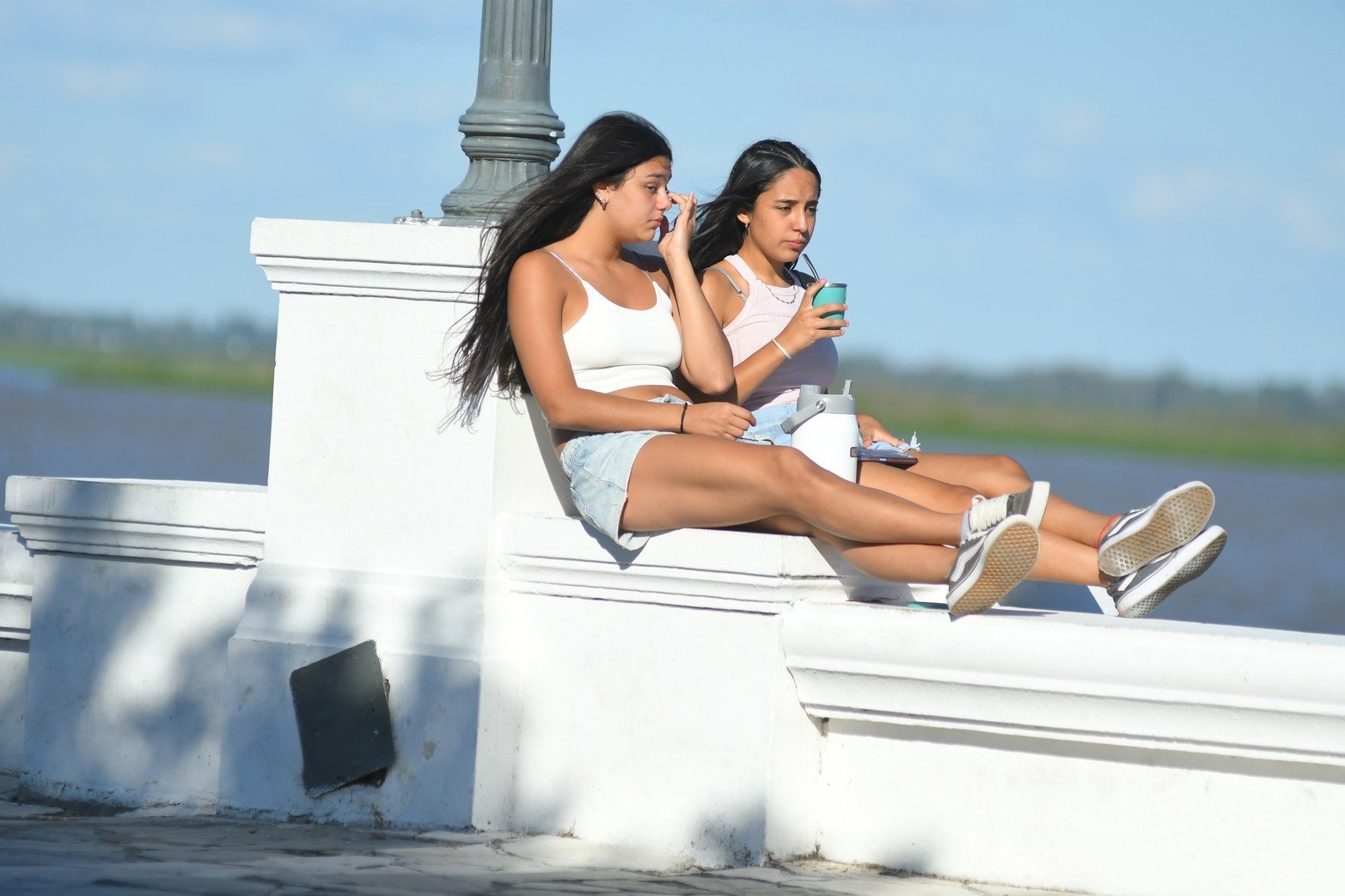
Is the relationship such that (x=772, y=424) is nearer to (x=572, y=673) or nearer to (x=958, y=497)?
(x=958, y=497)

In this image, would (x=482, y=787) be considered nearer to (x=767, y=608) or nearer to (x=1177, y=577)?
(x=767, y=608)

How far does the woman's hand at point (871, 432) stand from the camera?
4520 millimetres

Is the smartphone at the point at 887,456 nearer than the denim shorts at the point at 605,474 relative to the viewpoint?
No

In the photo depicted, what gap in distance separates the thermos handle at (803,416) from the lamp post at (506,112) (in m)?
0.88

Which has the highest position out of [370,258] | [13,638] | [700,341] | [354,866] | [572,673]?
[370,258]

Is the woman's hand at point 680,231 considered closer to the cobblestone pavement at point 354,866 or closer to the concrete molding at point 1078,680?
the concrete molding at point 1078,680

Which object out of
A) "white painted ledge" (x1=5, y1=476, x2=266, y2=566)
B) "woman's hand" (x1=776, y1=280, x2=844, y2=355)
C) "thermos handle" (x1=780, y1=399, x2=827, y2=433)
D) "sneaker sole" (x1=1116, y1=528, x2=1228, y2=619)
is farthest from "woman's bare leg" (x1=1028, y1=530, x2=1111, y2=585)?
"white painted ledge" (x1=5, y1=476, x2=266, y2=566)

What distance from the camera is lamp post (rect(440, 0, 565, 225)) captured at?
14.0ft

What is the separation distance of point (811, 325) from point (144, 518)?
1.75m

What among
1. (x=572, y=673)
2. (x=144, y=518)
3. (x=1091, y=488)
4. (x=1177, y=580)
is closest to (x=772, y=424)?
(x=572, y=673)

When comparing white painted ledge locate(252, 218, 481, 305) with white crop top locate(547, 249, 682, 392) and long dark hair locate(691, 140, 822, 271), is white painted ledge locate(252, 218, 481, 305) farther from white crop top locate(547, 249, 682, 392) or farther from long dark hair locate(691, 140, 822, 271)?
long dark hair locate(691, 140, 822, 271)

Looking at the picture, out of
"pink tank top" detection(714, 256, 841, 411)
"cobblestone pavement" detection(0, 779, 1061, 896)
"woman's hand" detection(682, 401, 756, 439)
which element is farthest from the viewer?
"pink tank top" detection(714, 256, 841, 411)

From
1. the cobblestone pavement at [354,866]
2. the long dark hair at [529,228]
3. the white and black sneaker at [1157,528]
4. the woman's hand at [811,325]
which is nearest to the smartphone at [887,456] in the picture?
the woman's hand at [811,325]

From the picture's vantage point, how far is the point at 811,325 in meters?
4.36
